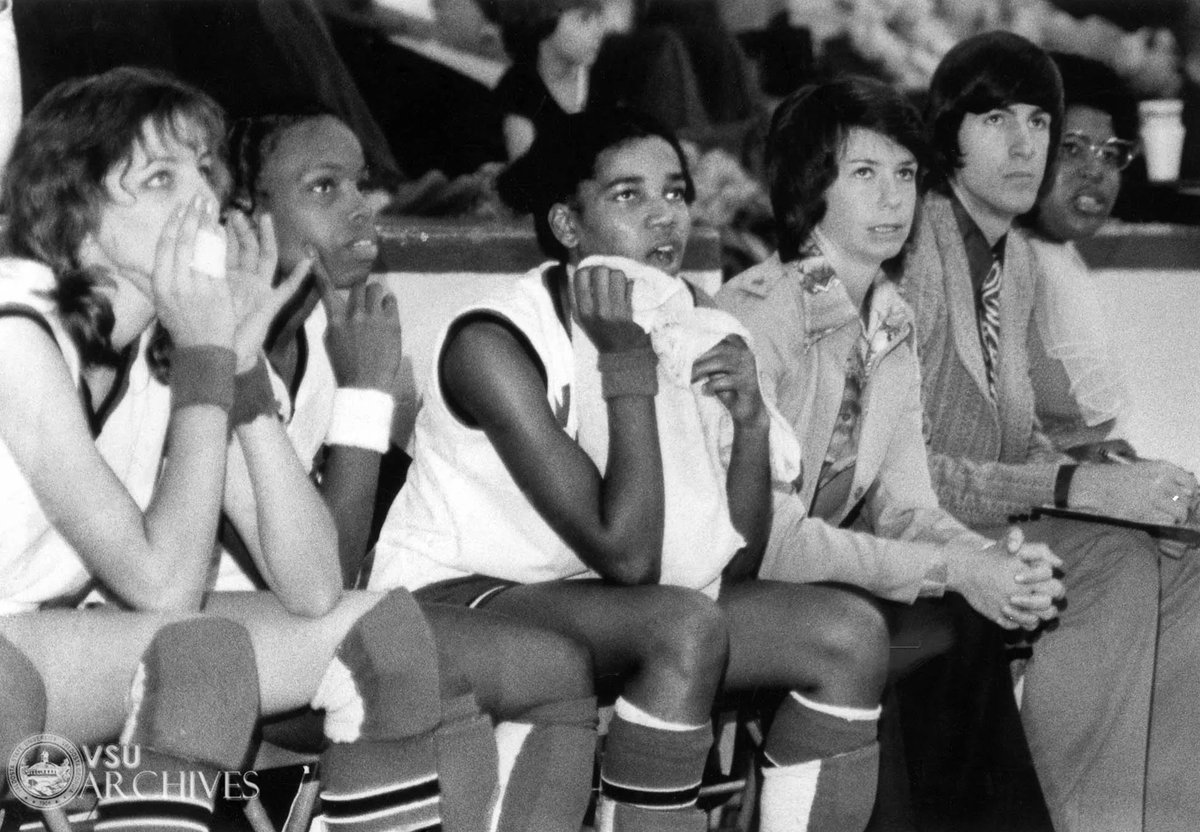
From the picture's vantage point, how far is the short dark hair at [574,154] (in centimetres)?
211

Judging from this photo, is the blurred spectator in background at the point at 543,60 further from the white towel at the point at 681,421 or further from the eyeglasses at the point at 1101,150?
the eyeglasses at the point at 1101,150

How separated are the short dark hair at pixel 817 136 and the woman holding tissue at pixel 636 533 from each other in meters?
0.41

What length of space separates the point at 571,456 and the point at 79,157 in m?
0.62

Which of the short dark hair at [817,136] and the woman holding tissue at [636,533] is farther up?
the short dark hair at [817,136]

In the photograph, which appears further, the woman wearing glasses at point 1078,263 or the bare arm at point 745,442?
the woman wearing glasses at point 1078,263

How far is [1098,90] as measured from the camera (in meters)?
2.74

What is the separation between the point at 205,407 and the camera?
59.0 inches

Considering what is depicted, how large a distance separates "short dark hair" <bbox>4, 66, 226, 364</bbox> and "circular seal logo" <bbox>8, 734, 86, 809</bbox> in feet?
1.24

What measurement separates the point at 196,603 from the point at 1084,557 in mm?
Result: 1387

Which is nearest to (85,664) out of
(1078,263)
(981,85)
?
(981,85)

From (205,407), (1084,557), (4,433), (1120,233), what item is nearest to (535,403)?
(205,407)

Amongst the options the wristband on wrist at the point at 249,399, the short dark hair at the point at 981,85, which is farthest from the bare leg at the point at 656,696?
the short dark hair at the point at 981,85

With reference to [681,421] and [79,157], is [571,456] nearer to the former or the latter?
[681,421]
